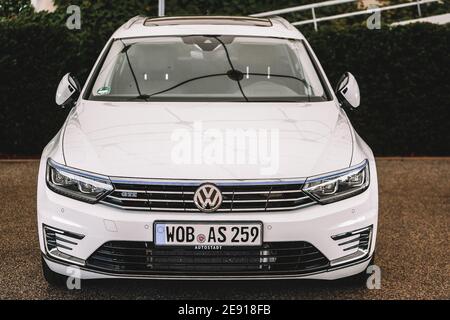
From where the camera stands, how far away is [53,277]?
550 centimetres

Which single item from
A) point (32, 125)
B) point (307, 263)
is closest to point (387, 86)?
point (32, 125)

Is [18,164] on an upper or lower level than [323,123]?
lower

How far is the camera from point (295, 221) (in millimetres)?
4918

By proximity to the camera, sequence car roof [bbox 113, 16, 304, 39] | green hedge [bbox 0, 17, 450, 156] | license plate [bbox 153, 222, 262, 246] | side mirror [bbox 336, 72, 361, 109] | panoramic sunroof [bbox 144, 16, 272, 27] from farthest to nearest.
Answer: green hedge [bbox 0, 17, 450, 156] < panoramic sunroof [bbox 144, 16, 272, 27] < car roof [bbox 113, 16, 304, 39] < side mirror [bbox 336, 72, 361, 109] < license plate [bbox 153, 222, 262, 246]

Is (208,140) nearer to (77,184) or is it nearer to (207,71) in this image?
(77,184)

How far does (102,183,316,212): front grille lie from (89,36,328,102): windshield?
125cm

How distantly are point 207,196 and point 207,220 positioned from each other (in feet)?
0.41

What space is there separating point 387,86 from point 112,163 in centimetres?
731

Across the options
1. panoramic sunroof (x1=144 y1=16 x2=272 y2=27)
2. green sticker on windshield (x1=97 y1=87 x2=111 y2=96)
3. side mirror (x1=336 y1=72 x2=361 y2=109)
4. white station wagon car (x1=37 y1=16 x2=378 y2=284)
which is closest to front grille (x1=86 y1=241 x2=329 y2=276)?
white station wagon car (x1=37 y1=16 x2=378 y2=284)

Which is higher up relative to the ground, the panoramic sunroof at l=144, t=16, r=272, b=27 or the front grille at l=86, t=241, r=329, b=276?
the panoramic sunroof at l=144, t=16, r=272, b=27

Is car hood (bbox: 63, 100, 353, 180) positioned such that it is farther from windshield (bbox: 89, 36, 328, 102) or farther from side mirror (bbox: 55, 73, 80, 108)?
side mirror (bbox: 55, 73, 80, 108)

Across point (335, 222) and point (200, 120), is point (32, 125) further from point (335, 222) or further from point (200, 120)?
point (335, 222)

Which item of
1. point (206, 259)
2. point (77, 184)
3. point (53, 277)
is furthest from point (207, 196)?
point (53, 277)

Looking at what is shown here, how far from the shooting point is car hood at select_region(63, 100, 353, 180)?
4.99m
